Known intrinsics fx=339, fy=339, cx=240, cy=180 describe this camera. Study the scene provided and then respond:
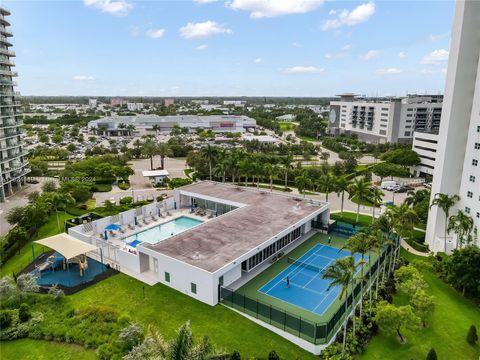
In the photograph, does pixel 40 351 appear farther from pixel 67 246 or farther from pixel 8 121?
pixel 8 121

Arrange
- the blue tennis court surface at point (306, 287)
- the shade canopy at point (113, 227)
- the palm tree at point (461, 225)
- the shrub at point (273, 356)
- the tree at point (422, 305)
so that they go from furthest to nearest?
the shade canopy at point (113, 227), the palm tree at point (461, 225), the blue tennis court surface at point (306, 287), the tree at point (422, 305), the shrub at point (273, 356)

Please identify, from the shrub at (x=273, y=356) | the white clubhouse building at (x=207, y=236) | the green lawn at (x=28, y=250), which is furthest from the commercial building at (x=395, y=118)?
the green lawn at (x=28, y=250)

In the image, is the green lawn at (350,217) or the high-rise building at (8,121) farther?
the high-rise building at (8,121)

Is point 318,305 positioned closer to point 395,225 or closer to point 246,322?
point 246,322

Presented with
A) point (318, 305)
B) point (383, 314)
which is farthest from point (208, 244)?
point (383, 314)

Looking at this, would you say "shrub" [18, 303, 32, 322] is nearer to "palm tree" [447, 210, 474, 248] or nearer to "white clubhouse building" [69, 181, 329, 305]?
"white clubhouse building" [69, 181, 329, 305]

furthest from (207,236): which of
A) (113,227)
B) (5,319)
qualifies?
(5,319)

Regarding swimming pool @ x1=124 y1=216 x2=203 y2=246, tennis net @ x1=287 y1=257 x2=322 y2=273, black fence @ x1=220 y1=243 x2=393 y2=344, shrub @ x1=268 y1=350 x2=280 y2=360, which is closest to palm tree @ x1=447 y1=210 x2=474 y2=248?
black fence @ x1=220 y1=243 x2=393 y2=344

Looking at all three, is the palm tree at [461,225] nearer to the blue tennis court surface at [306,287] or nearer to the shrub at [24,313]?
the blue tennis court surface at [306,287]
